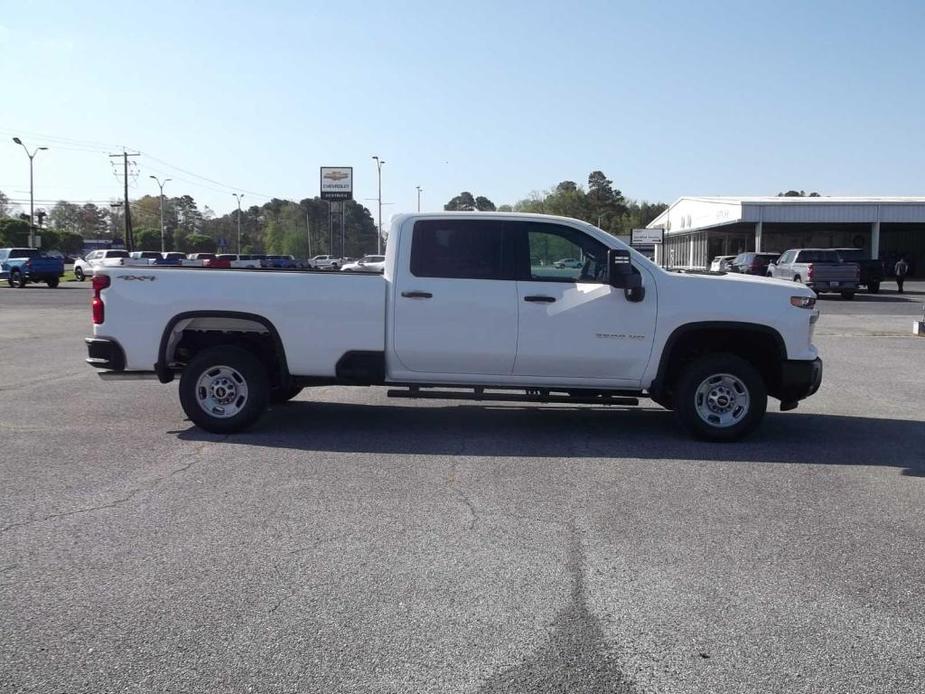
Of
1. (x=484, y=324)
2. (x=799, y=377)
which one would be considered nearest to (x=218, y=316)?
(x=484, y=324)

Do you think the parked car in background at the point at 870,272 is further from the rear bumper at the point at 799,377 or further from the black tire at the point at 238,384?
the black tire at the point at 238,384

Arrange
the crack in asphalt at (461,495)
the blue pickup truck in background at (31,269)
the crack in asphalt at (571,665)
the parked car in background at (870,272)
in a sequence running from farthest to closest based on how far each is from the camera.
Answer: the blue pickup truck in background at (31,269)
the parked car in background at (870,272)
the crack in asphalt at (461,495)
the crack in asphalt at (571,665)

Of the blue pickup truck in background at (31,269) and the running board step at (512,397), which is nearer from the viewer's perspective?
the running board step at (512,397)

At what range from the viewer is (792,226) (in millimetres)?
63531

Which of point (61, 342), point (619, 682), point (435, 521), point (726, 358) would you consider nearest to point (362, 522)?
point (435, 521)

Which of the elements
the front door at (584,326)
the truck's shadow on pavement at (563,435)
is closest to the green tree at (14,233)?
the truck's shadow on pavement at (563,435)

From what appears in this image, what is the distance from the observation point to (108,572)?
17.3 feet

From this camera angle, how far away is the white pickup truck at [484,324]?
8641 millimetres

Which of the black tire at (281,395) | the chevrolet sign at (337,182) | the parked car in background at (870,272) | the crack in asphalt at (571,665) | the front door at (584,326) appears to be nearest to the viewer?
the crack in asphalt at (571,665)

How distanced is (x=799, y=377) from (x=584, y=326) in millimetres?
2067

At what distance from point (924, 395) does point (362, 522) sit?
885 cm

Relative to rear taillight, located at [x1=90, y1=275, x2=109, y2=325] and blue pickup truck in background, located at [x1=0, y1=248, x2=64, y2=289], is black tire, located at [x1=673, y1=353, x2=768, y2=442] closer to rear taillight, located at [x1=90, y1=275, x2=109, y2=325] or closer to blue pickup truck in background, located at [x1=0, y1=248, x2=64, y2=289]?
rear taillight, located at [x1=90, y1=275, x2=109, y2=325]

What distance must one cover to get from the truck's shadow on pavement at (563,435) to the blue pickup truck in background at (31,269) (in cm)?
3922

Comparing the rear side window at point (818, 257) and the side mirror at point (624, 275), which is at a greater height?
the rear side window at point (818, 257)
